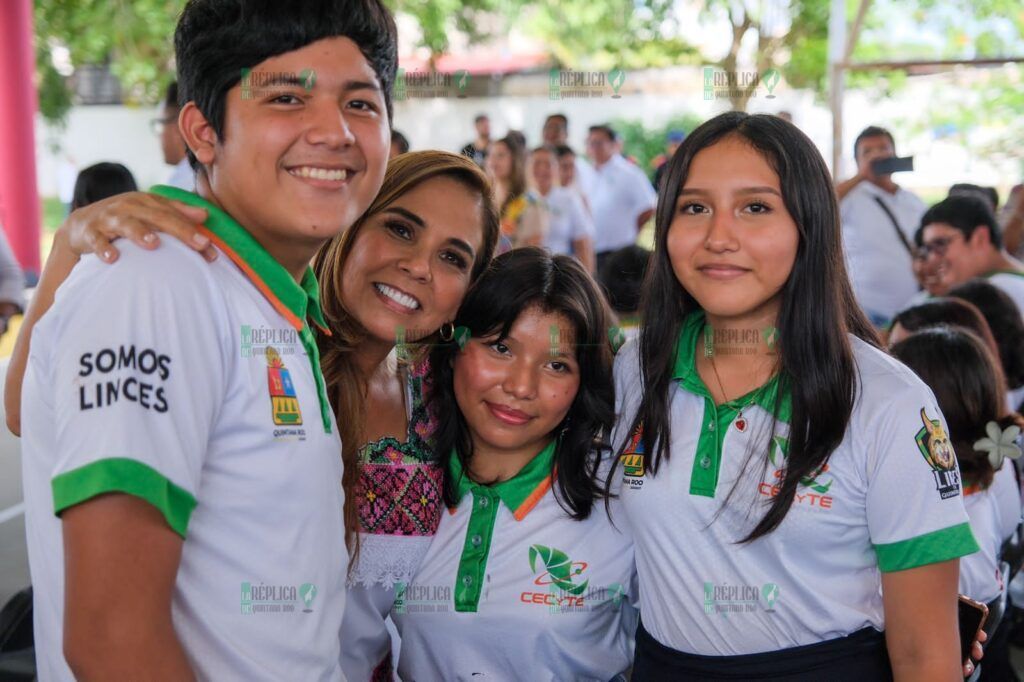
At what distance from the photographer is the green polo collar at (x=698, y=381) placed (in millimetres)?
1744

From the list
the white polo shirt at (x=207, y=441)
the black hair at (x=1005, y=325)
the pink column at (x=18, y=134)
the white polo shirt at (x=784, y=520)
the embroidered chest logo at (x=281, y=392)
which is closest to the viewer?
the white polo shirt at (x=207, y=441)

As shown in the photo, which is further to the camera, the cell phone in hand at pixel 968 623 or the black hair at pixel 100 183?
the black hair at pixel 100 183

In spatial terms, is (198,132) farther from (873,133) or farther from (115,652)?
(873,133)

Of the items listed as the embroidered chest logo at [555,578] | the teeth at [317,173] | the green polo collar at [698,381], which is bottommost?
the embroidered chest logo at [555,578]

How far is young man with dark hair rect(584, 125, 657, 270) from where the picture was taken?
289 inches

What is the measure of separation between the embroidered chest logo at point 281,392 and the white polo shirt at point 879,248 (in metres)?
4.28

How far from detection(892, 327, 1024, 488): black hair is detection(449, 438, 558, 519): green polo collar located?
101cm

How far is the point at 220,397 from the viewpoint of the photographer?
115 centimetres

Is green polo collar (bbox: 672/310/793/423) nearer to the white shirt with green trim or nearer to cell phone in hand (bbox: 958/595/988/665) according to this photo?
cell phone in hand (bbox: 958/595/988/665)

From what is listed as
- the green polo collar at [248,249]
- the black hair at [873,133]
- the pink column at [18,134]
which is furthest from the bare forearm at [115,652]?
the pink column at [18,134]

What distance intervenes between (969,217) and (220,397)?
3776 mm

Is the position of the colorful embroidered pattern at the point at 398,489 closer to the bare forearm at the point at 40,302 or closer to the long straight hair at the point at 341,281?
the long straight hair at the point at 341,281

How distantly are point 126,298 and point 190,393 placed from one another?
0.12m

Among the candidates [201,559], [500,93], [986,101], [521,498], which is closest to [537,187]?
[986,101]
